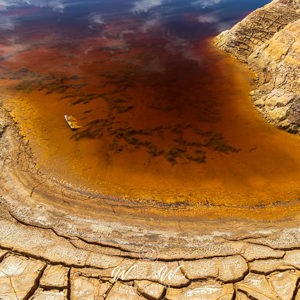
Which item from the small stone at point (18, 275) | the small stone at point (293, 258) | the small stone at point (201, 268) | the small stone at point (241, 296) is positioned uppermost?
the small stone at point (18, 275)

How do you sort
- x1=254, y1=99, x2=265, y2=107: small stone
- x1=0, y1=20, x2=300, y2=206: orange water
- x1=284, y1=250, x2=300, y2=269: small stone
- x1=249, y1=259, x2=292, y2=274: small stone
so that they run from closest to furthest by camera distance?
x1=249, y1=259, x2=292, y2=274: small stone < x1=284, y1=250, x2=300, y2=269: small stone < x1=0, y1=20, x2=300, y2=206: orange water < x1=254, y1=99, x2=265, y2=107: small stone

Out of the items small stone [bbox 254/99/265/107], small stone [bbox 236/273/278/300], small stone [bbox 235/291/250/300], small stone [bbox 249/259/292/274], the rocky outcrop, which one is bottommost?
small stone [bbox 235/291/250/300]

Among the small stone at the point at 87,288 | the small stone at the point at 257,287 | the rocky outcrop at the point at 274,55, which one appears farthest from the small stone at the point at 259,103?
the small stone at the point at 87,288

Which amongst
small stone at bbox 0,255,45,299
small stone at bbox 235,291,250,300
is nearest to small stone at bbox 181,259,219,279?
small stone at bbox 235,291,250,300

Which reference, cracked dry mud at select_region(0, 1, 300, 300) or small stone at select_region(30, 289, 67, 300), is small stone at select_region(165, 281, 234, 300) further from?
small stone at select_region(30, 289, 67, 300)

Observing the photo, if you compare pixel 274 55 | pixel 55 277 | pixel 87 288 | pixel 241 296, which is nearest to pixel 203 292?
pixel 241 296

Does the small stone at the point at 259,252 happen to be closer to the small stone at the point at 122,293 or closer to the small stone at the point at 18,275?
the small stone at the point at 122,293

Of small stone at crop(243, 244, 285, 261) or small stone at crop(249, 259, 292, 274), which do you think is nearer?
small stone at crop(249, 259, 292, 274)
